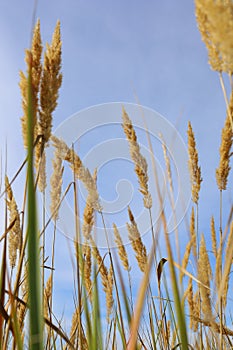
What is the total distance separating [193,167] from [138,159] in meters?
0.44

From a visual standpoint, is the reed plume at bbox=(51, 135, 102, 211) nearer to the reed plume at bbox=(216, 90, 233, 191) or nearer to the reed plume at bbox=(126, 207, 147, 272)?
the reed plume at bbox=(126, 207, 147, 272)

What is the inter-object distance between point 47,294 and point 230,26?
1.91 meters

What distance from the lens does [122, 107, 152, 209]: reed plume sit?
1.91m

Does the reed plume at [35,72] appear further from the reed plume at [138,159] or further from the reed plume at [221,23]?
the reed plume at [138,159]

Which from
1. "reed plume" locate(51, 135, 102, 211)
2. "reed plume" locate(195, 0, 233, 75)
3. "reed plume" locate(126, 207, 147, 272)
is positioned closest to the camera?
"reed plume" locate(195, 0, 233, 75)

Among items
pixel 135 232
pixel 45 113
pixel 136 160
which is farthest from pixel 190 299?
pixel 45 113

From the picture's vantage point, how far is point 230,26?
2.23ft

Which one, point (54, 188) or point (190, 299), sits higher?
point (54, 188)

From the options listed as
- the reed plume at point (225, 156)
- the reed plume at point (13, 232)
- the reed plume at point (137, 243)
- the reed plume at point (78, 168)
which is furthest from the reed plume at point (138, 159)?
the reed plume at point (13, 232)

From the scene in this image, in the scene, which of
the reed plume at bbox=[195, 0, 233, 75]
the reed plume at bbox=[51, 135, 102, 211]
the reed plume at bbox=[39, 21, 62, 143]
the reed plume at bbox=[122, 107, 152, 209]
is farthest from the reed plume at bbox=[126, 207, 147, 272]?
the reed plume at bbox=[195, 0, 233, 75]

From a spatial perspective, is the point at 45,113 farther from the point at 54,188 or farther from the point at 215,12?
the point at 54,188

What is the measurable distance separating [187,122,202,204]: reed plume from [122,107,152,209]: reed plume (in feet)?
0.89

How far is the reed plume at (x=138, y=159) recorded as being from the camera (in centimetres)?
191

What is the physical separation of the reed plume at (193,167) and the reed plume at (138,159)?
0.89 ft
